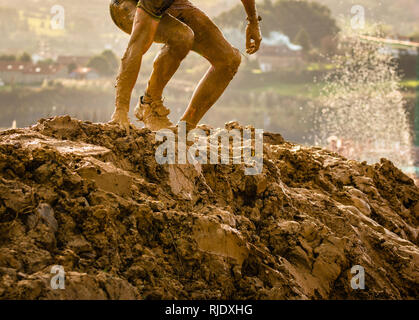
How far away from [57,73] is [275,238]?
14.1 m

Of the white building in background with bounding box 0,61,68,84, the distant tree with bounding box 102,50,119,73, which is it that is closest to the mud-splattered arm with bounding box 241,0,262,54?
the white building in background with bounding box 0,61,68,84

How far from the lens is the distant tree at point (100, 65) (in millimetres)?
16672

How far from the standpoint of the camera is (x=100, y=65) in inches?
659

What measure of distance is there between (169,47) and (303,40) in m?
17.4

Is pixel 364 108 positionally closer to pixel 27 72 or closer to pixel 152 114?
pixel 27 72

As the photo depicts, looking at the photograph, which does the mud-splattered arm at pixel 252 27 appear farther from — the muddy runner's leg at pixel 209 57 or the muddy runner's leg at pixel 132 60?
the muddy runner's leg at pixel 132 60

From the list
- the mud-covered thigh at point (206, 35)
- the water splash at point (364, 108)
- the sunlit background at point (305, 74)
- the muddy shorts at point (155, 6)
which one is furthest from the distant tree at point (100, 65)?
the muddy shorts at point (155, 6)

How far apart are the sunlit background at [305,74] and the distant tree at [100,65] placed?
35mm

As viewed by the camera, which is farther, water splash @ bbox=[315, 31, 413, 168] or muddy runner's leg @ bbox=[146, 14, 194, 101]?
water splash @ bbox=[315, 31, 413, 168]

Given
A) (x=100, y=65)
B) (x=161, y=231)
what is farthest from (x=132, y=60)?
(x=100, y=65)

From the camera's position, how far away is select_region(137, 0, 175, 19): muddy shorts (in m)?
3.32

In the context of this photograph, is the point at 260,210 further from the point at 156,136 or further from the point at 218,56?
the point at 218,56

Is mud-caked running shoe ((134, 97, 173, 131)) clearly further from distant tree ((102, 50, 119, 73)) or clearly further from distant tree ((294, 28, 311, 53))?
distant tree ((294, 28, 311, 53))

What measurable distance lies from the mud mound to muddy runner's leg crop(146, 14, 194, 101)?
0.58m
